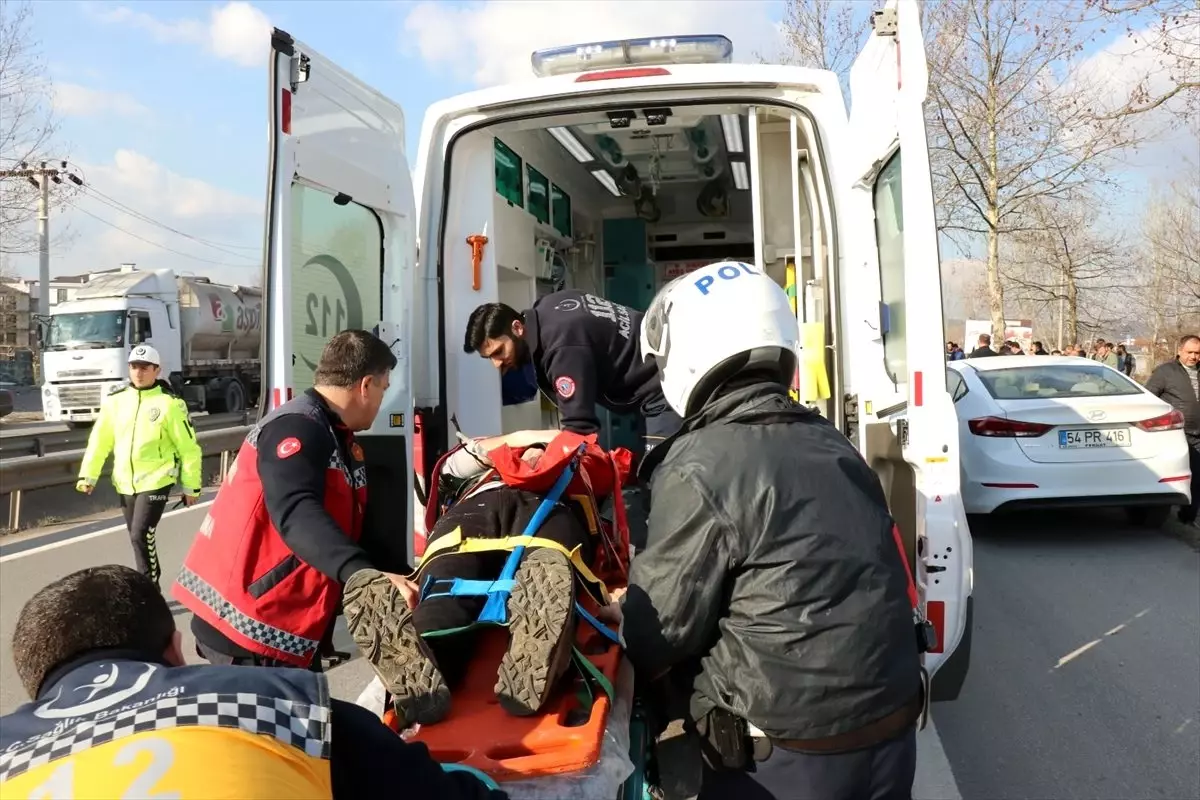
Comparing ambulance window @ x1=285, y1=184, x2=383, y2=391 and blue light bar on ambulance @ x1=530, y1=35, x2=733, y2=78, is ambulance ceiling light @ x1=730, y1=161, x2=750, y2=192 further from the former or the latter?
ambulance window @ x1=285, y1=184, x2=383, y2=391

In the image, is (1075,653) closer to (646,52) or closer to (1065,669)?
(1065,669)

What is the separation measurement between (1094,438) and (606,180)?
450 cm

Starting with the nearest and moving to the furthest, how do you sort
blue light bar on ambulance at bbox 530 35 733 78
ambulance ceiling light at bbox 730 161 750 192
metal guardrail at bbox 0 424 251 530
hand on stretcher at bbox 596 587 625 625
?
hand on stretcher at bbox 596 587 625 625 → blue light bar on ambulance at bbox 530 35 733 78 → ambulance ceiling light at bbox 730 161 750 192 → metal guardrail at bbox 0 424 251 530

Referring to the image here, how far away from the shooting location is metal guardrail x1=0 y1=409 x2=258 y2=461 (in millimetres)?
12156

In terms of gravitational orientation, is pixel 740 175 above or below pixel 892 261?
above

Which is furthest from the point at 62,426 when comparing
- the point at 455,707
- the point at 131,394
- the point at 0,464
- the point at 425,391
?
the point at 455,707

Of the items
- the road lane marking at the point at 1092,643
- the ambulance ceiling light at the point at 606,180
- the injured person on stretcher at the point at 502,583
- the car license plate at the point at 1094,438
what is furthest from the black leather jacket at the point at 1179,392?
the injured person on stretcher at the point at 502,583

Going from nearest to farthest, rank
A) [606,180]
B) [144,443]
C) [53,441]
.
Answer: [144,443] → [606,180] → [53,441]

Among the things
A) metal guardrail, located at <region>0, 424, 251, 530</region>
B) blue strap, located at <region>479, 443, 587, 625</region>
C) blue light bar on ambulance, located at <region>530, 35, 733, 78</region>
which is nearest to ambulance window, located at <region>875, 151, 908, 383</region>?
blue light bar on ambulance, located at <region>530, 35, 733, 78</region>

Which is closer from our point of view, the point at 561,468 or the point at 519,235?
the point at 561,468

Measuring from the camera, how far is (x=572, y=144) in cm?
638

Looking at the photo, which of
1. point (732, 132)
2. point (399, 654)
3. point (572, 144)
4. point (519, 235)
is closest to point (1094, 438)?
point (732, 132)

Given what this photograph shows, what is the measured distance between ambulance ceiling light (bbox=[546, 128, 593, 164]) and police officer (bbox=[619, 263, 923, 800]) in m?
4.36

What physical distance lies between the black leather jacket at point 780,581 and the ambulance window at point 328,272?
2026 millimetres
